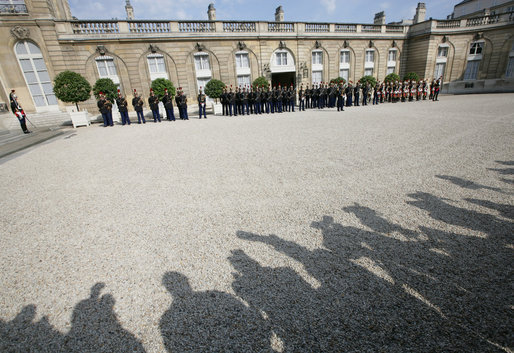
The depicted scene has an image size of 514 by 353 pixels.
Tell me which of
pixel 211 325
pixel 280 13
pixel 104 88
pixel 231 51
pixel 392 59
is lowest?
pixel 211 325

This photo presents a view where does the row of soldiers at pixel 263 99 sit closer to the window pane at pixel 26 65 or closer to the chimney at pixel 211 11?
the window pane at pixel 26 65

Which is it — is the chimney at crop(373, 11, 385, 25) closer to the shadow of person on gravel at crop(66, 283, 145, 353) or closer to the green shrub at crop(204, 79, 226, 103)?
the green shrub at crop(204, 79, 226, 103)

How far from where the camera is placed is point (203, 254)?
2.84 metres

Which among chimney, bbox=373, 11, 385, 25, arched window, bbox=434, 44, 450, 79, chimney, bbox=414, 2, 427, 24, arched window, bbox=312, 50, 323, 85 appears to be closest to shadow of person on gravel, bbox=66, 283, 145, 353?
arched window, bbox=312, 50, 323, 85

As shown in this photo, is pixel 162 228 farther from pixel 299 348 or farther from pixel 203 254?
pixel 299 348

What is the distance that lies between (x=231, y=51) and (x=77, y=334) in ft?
83.8

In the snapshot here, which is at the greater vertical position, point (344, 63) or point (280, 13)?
point (280, 13)

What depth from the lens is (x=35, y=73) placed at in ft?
62.9

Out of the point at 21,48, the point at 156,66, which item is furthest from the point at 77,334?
the point at 21,48

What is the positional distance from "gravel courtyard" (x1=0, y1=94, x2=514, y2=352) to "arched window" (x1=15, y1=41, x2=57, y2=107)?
1935 centimetres

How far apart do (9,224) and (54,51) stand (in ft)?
72.8

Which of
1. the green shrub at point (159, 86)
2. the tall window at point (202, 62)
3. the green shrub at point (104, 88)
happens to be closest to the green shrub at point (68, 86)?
the green shrub at point (104, 88)

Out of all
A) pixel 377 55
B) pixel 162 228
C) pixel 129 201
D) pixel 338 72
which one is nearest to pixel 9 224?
pixel 129 201

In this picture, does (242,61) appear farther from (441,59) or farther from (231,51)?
(441,59)
